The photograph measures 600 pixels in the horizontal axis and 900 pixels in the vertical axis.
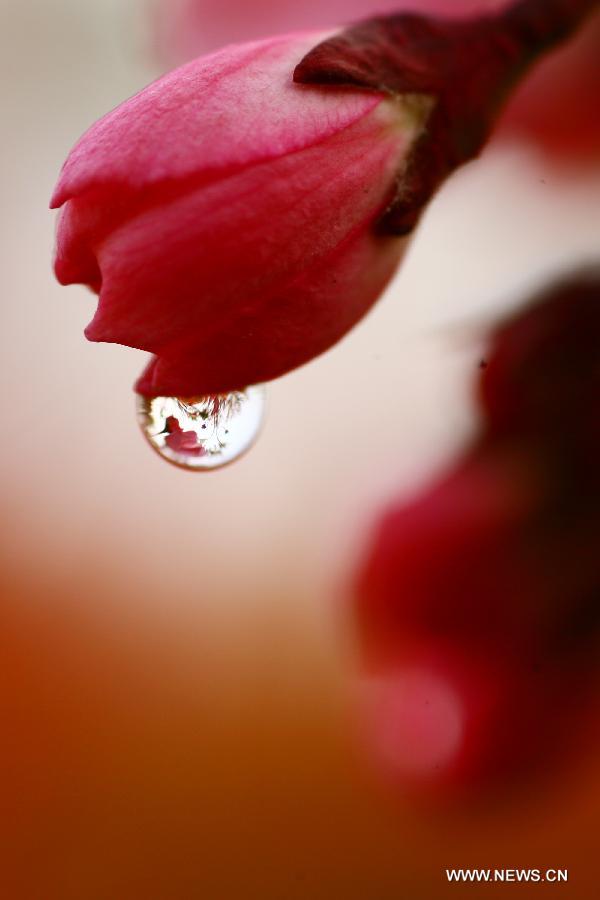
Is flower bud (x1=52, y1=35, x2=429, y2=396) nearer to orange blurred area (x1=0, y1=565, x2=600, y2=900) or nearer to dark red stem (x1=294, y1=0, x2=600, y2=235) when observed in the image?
dark red stem (x1=294, y1=0, x2=600, y2=235)

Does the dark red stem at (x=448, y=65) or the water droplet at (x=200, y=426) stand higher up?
the dark red stem at (x=448, y=65)

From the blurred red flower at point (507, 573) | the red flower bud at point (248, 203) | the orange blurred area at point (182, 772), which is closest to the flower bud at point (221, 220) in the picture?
the red flower bud at point (248, 203)

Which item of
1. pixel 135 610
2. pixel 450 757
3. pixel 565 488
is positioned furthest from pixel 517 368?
pixel 135 610

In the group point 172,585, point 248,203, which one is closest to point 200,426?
point 248,203

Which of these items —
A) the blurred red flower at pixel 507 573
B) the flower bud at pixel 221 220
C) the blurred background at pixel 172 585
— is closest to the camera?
the flower bud at pixel 221 220

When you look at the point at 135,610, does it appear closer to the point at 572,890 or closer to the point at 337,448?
the point at 337,448

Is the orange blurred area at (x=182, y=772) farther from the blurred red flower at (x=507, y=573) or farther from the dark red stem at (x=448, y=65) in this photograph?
the dark red stem at (x=448, y=65)
